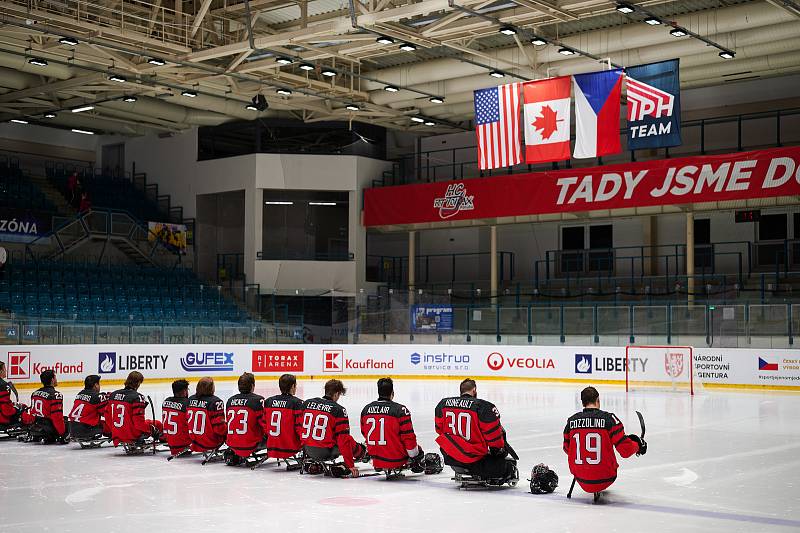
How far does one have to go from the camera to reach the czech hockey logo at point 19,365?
22.8m

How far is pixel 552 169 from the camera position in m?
33.5

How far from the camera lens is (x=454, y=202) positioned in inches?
1366

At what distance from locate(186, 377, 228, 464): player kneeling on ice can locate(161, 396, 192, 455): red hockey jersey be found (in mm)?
161

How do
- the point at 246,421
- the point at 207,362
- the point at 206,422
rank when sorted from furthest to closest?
1. the point at 207,362
2. the point at 206,422
3. the point at 246,421

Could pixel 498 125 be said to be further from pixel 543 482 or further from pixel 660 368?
pixel 543 482

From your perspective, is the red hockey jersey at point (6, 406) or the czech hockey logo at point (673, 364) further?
the czech hockey logo at point (673, 364)

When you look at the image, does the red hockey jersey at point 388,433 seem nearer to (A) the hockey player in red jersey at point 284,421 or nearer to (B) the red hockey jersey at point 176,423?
(A) the hockey player in red jersey at point 284,421

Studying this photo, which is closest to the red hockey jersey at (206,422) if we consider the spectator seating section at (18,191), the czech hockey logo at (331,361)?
the czech hockey logo at (331,361)

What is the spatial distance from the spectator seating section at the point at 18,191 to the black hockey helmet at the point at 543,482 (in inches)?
1086

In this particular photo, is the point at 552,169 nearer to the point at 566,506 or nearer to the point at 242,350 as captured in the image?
the point at 242,350

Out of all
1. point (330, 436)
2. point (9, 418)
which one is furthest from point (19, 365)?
point (330, 436)

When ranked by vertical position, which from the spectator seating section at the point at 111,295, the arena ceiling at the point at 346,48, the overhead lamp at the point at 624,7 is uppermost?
the arena ceiling at the point at 346,48

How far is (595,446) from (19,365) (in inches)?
703

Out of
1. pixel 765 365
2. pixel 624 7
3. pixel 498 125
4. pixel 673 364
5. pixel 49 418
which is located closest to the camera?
pixel 49 418
